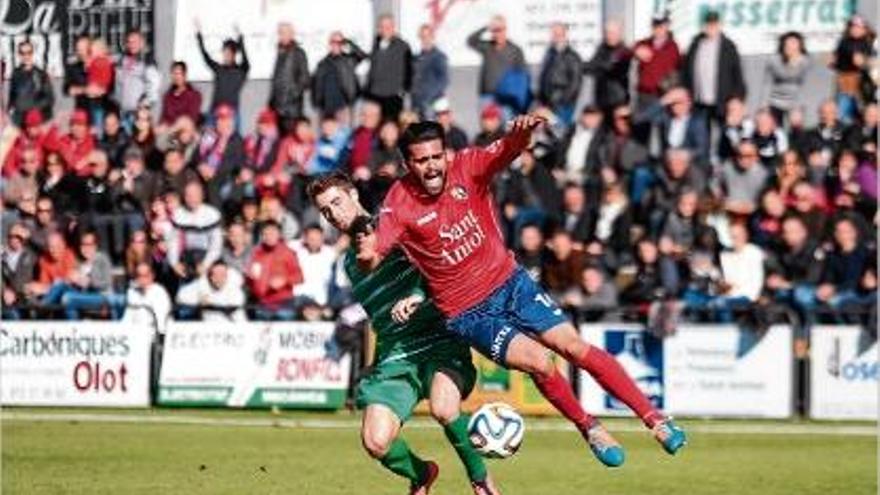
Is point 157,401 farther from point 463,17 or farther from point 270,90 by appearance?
point 463,17

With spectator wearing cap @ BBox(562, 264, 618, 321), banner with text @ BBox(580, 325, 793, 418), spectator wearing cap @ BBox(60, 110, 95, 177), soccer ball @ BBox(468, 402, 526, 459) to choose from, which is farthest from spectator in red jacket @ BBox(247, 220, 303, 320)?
soccer ball @ BBox(468, 402, 526, 459)

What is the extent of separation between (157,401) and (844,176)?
804cm

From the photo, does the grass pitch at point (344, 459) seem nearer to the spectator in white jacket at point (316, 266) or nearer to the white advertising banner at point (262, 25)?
the spectator in white jacket at point (316, 266)

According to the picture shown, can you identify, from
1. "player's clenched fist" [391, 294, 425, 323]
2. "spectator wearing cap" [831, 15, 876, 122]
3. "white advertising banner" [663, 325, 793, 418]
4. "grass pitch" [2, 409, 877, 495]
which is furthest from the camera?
"spectator wearing cap" [831, 15, 876, 122]

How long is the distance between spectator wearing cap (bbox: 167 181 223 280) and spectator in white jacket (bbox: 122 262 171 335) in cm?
55

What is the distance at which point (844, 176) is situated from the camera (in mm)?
25062

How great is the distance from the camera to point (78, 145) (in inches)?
1166

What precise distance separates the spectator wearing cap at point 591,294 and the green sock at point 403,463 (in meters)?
10.2

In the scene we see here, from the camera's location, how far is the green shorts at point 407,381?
48.3 feet

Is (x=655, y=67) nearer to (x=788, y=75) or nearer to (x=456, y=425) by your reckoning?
(x=788, y=75)

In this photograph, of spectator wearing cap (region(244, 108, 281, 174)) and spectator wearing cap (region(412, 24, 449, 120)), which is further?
spectator wearing cap (region(244, 108, 281, 174))

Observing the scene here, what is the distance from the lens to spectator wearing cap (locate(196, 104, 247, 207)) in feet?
Result: 93.7

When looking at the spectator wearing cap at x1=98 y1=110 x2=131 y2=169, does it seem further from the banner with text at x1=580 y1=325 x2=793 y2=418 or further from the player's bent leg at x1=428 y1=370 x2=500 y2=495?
the player's bent leg at x1=428 y1=370 x2=500 y2=495

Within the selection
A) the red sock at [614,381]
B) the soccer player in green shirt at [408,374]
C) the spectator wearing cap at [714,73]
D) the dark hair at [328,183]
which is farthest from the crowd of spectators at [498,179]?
the dark hair at [328,183]
